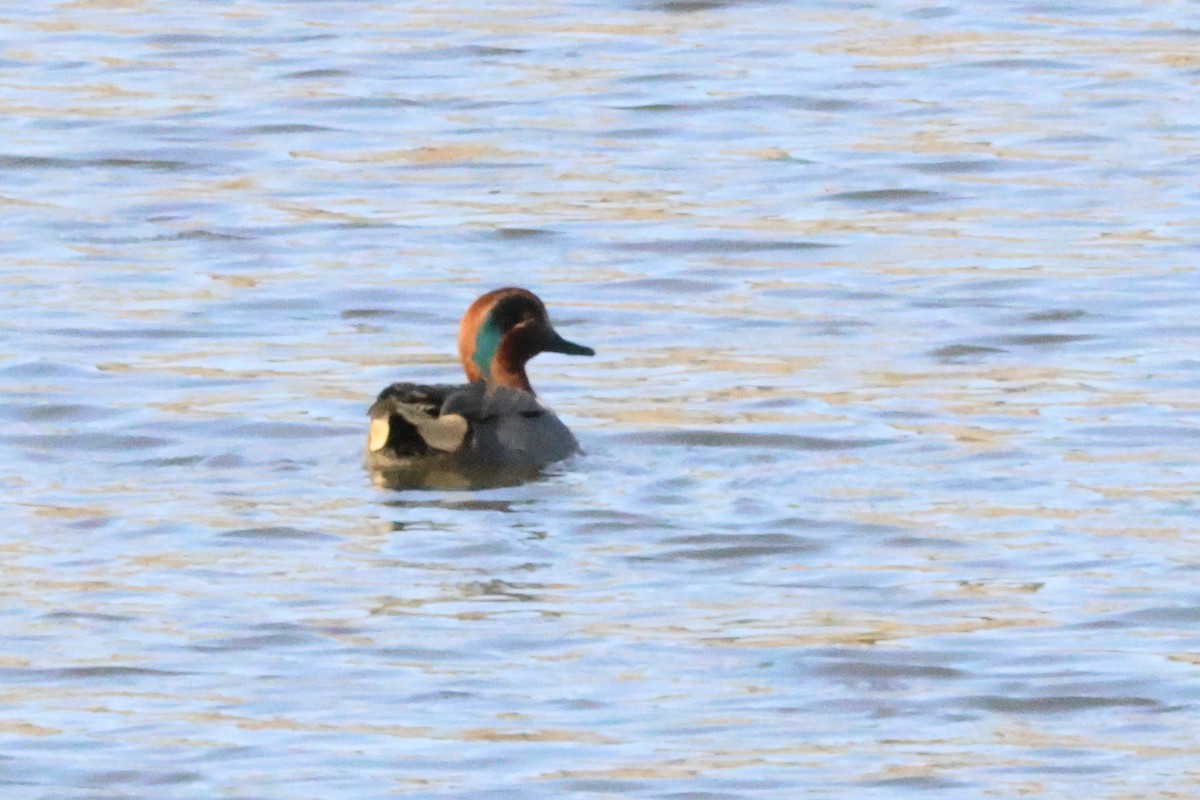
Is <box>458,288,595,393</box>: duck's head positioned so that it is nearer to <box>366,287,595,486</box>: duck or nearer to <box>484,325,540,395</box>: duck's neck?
<box>484,325,540,395</box>: duck's neck

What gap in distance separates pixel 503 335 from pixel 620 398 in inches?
30.6

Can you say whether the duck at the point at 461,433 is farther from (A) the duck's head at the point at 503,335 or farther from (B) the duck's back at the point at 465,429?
(A) the duck's head at the point at 503,335

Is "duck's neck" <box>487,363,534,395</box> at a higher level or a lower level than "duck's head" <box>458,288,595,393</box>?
lower

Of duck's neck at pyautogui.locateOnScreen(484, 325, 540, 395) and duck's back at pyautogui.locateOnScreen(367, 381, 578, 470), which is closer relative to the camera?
duck's back at pyautogui.locateOnScreen(367, 381, 578, 470)

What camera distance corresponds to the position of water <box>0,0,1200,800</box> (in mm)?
8023

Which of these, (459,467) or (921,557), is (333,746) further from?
(459,467)

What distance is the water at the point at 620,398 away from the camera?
26.3 feet

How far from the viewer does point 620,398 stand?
42.0 feet

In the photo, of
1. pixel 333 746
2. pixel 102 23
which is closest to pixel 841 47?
pixel 102 23

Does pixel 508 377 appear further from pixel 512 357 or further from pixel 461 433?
pixel 461 433

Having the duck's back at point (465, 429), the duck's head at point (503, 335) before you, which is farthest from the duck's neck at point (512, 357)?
the duck's back at point (465, 429)

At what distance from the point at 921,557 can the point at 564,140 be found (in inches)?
350

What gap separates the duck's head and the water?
383 millimetres

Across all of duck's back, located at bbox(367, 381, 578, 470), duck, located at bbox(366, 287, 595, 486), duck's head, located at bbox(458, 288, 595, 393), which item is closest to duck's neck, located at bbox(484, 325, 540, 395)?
duck's head, located at bbox(458, 288, 595, 393)
